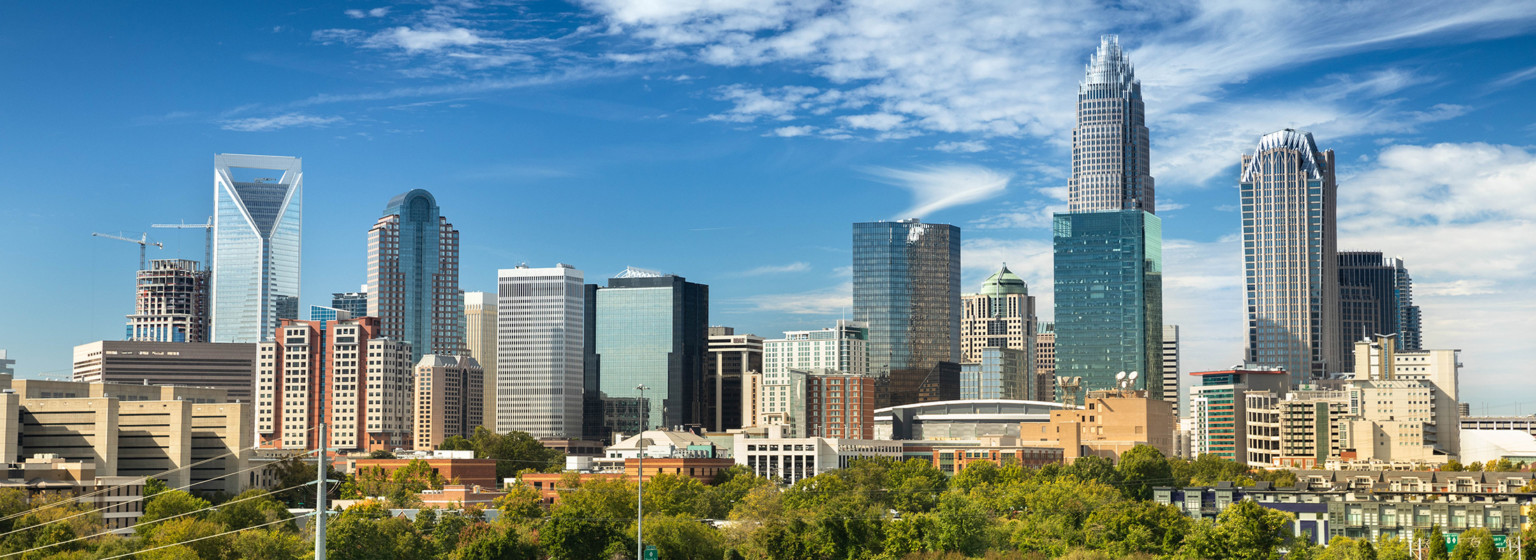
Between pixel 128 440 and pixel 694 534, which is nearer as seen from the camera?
pixel 694 534

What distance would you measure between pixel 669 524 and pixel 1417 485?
103814mm

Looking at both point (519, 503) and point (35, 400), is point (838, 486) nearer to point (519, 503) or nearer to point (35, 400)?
point (519, 503)

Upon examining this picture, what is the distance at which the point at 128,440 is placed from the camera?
175250 millimetres

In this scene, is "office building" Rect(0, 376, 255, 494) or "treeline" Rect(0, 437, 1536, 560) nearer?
"treeline" Rect(0, 437, 1536, 560)

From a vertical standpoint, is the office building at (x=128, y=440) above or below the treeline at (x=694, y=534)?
above

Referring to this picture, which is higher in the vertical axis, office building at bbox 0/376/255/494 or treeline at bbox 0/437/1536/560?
office building at bbox 0/376/255/494

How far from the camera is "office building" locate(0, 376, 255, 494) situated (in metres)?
170

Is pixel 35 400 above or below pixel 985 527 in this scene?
above

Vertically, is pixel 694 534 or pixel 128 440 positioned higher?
pixel 128 440

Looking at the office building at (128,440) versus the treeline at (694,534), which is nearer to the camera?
the treeline at (694,534)

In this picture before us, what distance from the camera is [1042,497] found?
178000 mm

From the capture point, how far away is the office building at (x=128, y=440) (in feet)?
556

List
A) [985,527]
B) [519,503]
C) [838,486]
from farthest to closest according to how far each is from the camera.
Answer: [838,486] → [519,503] → [985,527]

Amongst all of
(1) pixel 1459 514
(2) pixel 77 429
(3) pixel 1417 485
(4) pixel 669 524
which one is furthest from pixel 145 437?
(3) pixel 1417 485
